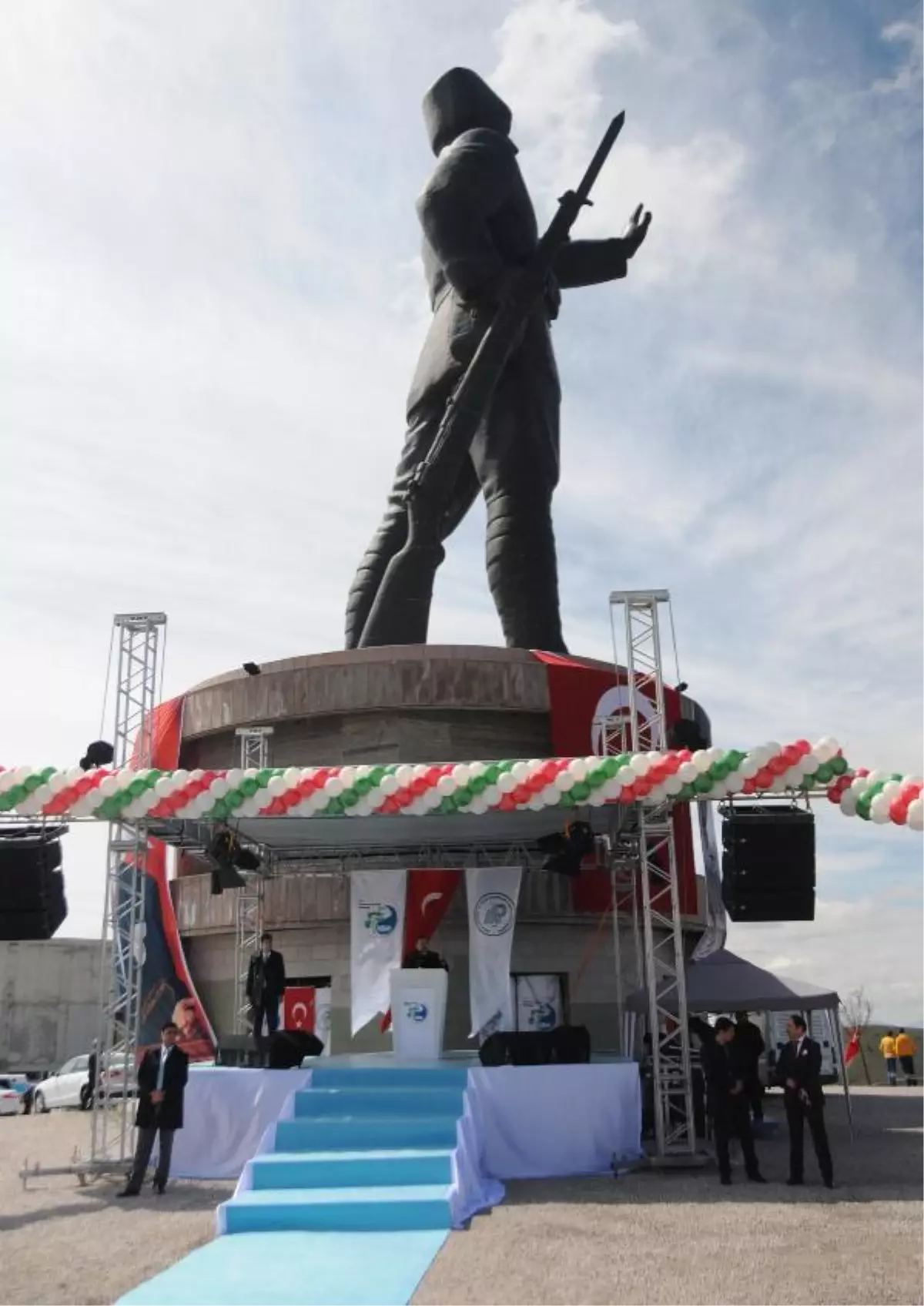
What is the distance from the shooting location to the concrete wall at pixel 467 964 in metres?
17.4

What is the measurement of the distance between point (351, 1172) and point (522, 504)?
14.5 meters

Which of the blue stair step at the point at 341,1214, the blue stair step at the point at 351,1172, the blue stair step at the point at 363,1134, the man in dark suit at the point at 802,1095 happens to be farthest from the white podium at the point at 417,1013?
the blue stair step at the point at 341,1214

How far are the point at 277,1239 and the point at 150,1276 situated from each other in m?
→ 1.06

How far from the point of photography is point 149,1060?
10195 mm

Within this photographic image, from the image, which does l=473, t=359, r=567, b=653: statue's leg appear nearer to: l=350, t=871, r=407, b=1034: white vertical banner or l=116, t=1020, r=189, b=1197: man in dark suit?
l=350, t=871, r=407, b=1034: white vertical banner

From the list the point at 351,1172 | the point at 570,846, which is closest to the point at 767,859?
the point at 570,846

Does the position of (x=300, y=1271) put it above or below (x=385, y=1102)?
below

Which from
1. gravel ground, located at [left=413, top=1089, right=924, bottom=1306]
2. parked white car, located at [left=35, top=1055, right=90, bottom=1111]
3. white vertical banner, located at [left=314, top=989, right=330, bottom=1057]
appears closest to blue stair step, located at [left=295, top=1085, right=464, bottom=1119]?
gravel ground, located at [left=413, top=1089, right=924, bottom=1306]

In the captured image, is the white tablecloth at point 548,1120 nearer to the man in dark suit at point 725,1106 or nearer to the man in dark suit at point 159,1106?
the man in dark suit at point 725,1106

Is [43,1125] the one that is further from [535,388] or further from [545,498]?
[535,388]

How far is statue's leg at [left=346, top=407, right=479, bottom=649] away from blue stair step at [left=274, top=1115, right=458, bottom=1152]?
1270 cm

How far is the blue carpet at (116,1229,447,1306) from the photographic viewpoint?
20.4 feet

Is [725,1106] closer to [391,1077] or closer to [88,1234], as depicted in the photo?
[391,1077]

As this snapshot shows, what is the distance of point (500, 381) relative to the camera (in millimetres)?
22078
